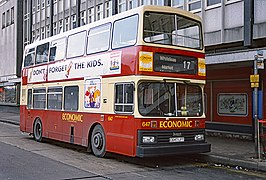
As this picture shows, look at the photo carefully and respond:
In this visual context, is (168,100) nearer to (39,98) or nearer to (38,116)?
(39,98)

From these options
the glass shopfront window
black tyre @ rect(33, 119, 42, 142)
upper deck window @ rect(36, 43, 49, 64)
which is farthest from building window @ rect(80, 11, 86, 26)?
black tyre @ rect(33, 119, 42, 142)

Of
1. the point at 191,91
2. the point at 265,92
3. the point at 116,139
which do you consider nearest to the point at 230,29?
the point at 265,92

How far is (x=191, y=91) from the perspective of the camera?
1141 cm

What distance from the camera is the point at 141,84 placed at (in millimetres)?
10500

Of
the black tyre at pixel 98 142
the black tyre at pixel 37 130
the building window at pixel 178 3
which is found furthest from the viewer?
the building window at pixel 178 3

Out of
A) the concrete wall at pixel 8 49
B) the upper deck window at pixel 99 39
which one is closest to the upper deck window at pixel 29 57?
the upper deck window at pixel 99 39

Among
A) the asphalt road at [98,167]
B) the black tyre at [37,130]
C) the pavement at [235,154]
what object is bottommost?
the asphalt road at [98,167]

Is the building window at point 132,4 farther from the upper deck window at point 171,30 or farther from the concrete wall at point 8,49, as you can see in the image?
the concrete wall at point 8,49

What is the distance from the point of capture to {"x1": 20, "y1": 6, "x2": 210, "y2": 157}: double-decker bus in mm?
10500

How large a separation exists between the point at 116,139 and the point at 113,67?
214cm

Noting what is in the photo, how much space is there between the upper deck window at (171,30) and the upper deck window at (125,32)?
37 cm

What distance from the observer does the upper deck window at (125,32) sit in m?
10.8

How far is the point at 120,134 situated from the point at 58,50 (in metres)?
5.63

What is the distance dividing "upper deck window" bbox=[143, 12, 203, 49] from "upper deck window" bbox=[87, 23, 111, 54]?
5.98ft
